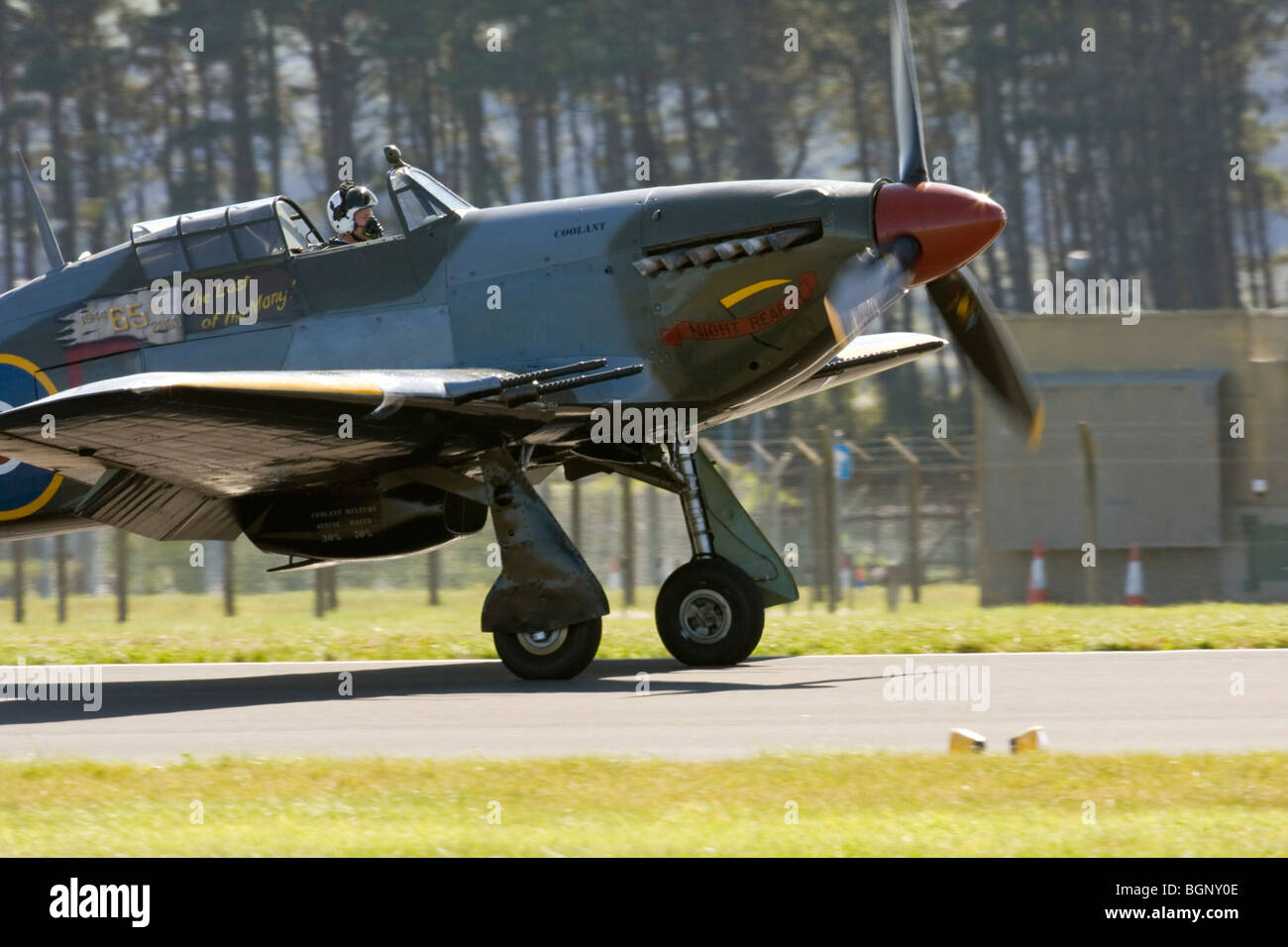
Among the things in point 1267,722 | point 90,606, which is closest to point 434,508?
point 1267,722

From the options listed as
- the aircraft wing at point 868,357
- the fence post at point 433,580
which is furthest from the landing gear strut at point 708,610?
the fence post at point 433,580

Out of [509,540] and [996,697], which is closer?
[996,697]

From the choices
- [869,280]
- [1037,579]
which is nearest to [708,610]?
[869,280]

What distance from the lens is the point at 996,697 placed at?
10.4 metres

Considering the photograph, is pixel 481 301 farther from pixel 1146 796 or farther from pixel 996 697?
pixel 1146 796

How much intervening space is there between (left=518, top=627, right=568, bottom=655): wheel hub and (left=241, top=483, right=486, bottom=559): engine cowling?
144 centimetres

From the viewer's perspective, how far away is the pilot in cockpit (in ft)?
43.2

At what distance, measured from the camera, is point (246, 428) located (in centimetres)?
1083

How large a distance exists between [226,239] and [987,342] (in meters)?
6.41
